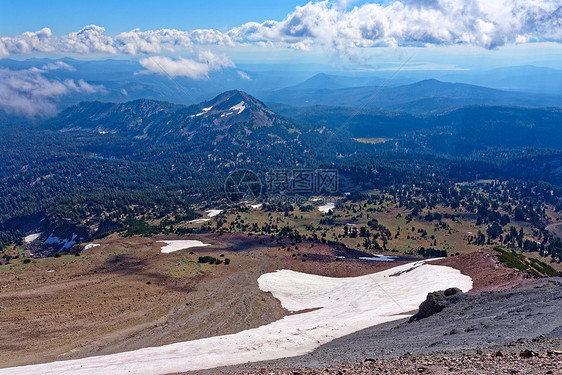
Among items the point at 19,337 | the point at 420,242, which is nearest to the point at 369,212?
the point at 420,242

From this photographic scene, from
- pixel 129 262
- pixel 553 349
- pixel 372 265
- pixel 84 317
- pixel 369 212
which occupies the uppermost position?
pixel 553 349

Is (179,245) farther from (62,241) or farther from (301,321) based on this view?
(62,241)

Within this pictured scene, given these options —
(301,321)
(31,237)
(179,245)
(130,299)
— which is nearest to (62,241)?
(31,237)

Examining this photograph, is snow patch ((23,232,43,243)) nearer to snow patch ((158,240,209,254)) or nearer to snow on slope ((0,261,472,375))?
snow patch ((158,240,209,254))

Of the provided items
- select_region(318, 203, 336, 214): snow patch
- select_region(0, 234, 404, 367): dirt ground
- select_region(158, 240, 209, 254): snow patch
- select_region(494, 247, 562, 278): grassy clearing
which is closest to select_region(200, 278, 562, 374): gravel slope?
select_region(494, 247, 562, 278): grassy clearing

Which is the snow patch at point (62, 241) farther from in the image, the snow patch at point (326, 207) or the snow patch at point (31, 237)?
the snow patch at point (326, 207)

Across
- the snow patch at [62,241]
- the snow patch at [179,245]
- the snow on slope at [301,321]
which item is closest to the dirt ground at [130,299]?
the snow on slope at [301,321]

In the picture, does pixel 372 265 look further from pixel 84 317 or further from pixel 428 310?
pixel 84 317
